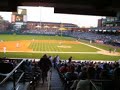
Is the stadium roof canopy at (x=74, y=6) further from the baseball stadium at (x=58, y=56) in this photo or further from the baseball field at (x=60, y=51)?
the baseball field at (x=60, y=51)

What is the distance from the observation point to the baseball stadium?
228 inches

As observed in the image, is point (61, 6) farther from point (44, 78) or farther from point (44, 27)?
point (44, 27)

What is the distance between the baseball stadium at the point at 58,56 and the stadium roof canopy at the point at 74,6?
1.91 metres

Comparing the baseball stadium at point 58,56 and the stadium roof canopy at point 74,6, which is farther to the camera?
the stadium roof canopy at point 74,6

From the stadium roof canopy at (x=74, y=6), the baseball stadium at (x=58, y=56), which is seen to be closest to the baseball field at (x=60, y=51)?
the baseball stadium at (x=58, y=56)

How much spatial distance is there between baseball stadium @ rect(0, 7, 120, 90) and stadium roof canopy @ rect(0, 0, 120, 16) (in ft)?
6.26

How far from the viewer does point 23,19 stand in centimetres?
10088

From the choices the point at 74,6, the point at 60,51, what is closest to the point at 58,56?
the point at 74,6

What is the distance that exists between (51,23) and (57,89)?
113 metres

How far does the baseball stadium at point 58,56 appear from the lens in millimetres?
5779

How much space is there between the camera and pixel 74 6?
9516mm

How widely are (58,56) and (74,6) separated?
43.5 feet

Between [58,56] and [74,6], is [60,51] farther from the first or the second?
[74,6]

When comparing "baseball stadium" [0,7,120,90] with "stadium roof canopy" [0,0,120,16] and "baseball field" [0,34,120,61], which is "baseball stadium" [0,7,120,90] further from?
"stadium roof canopy" [0,0,120,16]
